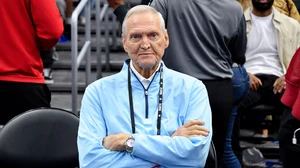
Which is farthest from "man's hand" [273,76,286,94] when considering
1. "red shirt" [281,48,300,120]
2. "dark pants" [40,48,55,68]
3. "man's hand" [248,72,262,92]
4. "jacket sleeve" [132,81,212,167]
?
"jacket sleeve" [132,81,212,167]

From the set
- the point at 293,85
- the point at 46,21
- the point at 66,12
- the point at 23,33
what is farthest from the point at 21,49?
the point at 66,12

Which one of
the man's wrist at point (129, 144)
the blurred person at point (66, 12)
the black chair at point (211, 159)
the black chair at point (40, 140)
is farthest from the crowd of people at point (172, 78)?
the blurred person at point (66, 12)

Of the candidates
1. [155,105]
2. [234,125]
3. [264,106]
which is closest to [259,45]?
[264,106]

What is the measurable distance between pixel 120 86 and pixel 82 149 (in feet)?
1.25

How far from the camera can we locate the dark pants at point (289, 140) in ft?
15.4

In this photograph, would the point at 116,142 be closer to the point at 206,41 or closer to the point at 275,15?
the point at 206,41

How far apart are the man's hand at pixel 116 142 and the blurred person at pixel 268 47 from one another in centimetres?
295

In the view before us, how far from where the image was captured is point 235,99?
Answer: 5.31 meters

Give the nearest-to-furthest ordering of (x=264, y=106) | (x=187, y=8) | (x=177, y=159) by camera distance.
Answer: (x=177, y=159) < (x=187, y=8) < (x=264, y=106)

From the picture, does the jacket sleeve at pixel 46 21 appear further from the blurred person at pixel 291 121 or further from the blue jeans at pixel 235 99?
the blurred person at pixel 291 121

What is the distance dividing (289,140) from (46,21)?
1.70m

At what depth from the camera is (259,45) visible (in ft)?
22.3

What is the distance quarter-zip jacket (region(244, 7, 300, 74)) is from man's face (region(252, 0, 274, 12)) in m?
0.10

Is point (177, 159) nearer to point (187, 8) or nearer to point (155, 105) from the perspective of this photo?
point (155, 105)
